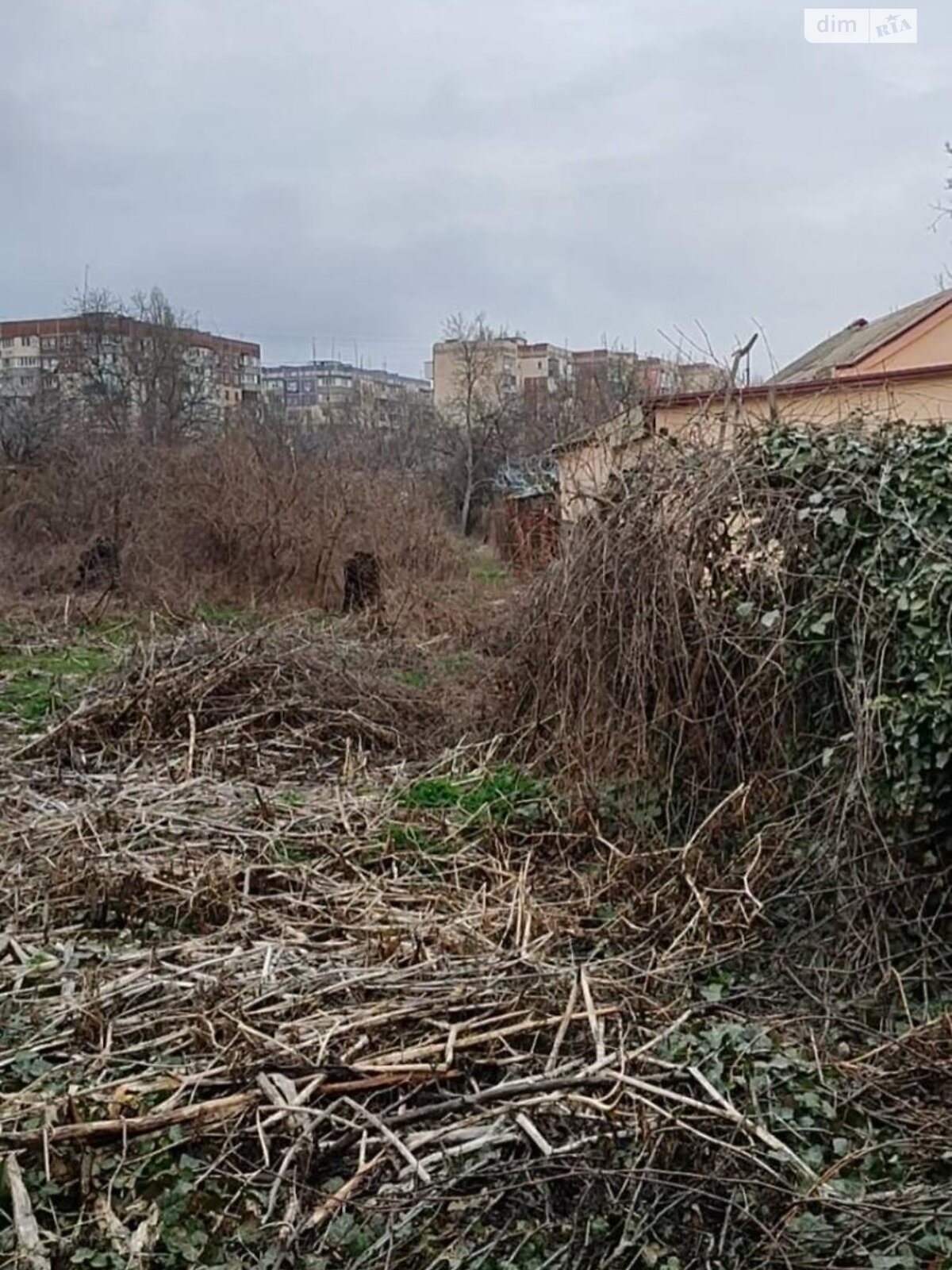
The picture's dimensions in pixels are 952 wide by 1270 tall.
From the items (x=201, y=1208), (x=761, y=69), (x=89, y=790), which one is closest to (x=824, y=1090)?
(x=201, y=1208)

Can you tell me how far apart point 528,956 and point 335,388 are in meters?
26.3

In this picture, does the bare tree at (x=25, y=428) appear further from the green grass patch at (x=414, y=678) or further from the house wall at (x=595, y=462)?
the house wall at (x=595, y=462)

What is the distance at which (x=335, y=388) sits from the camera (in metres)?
28.1

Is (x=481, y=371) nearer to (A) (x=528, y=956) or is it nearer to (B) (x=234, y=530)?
(B) (x=234, y=530)

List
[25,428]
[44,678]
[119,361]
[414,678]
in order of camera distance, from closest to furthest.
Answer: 1. [414,678]
2. [44,678]
3. [25,428]
4. [119,361]

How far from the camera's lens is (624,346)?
1617 centimetres

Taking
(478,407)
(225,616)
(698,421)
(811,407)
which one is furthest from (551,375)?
(698,421)

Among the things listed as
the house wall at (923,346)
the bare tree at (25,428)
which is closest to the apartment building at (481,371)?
the bare tree at (25,428)

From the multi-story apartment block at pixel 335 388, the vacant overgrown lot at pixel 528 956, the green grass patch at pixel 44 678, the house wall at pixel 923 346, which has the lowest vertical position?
the vacant overgrown lot at pixel 528 956

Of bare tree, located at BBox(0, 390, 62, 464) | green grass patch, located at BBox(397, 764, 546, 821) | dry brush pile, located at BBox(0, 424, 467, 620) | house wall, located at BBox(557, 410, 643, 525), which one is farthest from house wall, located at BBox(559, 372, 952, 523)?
bare tree, located at BBox(0, 390, 62, 464)

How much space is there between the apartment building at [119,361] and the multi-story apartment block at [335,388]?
4.41 feet

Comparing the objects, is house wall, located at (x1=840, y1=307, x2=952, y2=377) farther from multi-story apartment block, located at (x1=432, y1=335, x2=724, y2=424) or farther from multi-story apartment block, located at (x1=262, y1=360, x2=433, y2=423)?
multi-story apartment block, located at (x1=262, y1=360, x2=433, y2=423)

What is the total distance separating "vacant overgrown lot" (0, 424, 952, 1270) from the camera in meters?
2.25

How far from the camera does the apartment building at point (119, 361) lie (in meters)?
21.5
